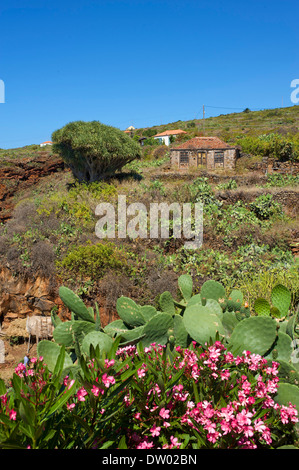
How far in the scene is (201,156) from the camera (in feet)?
67.7

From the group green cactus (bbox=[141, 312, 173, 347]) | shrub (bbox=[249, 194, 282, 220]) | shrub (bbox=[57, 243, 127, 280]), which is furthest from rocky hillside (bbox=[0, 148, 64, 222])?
green cactus (bbox=[141, 312, 173, 347])

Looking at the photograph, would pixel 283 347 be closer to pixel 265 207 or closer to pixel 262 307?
pixel 262 307

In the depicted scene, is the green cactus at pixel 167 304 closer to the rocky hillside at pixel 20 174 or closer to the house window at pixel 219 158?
the rocky hillside at pixel 20 174

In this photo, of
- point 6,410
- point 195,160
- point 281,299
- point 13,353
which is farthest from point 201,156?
point 6,410

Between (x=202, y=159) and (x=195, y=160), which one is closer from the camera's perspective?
(x=195, y=160)

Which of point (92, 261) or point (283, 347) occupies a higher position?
point (283, 347)

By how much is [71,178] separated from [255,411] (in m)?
15.6

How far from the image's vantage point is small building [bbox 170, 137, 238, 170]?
20.2 meters

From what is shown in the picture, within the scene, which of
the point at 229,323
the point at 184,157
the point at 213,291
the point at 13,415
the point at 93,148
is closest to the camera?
the point at 13,415

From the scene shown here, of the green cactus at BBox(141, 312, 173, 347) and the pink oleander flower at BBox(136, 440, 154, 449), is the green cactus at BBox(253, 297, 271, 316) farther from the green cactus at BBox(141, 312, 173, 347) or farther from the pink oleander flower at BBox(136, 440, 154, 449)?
the pink oleander flower at BBox(136, 440, 154, 449)

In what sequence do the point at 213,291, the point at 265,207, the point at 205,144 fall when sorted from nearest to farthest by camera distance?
1. the point at 213,291
2. the point at 265,207
3. the point at 205,144

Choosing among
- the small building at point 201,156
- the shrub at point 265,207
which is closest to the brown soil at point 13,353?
the shrub at point 265,207

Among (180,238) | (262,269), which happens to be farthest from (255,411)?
(180,238)
